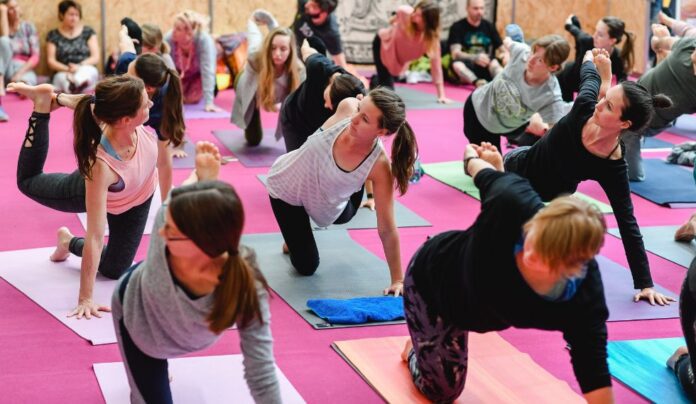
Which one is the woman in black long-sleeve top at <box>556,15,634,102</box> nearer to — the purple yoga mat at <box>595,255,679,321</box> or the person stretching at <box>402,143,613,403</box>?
the purple yoga mat at <box>595,255,679,321</box>

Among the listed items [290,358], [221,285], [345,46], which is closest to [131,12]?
[345,46]

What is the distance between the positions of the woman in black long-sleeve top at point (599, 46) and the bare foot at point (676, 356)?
3282 mm

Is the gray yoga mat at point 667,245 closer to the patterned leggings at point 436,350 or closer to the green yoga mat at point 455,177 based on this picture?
the green yoga mat at point 455,177

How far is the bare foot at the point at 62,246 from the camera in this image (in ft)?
13.4

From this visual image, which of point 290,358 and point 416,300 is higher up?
point 416,300

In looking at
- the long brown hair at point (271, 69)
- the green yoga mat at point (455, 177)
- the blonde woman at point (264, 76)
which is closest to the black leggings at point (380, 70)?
the blonde woman at point (264, 76)

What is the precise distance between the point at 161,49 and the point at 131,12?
8.29ft

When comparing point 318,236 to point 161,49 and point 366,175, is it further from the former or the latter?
point 161,49

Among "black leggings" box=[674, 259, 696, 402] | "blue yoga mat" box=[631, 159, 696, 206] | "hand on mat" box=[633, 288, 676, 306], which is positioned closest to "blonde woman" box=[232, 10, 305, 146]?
"blue yoga mat" box=[631, 159, 696, 206]

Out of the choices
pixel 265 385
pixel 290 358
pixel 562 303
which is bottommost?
pixel 290 358

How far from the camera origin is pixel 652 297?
12.9ft

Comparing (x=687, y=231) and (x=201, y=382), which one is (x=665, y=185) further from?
(x=201, y=382)

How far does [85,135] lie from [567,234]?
1.94m

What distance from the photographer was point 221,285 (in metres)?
2.27
